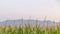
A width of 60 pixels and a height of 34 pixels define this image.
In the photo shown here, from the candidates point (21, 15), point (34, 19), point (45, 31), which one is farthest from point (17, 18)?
point (45, 31)

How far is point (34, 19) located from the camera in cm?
111

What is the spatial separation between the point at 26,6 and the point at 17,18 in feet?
0.45

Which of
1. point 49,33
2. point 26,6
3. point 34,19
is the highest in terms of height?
point 26,6

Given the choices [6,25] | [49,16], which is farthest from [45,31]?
[6,25]

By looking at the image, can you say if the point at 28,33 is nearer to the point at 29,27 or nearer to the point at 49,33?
the point at 29,27

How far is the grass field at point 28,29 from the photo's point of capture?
3.52 feet

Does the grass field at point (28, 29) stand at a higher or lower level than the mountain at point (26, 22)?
lower

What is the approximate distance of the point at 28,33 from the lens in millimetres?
1079

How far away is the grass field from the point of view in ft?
3.52

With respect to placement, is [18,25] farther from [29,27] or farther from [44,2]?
[44,2]

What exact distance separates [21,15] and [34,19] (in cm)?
12

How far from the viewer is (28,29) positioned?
3.60ft

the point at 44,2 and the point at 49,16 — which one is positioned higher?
the point at 44,2

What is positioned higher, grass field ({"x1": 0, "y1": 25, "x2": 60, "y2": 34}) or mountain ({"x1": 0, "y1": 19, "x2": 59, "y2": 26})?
mountain ({"x1": 0, "y1": 19, "x2": 59, "y2": 26})
